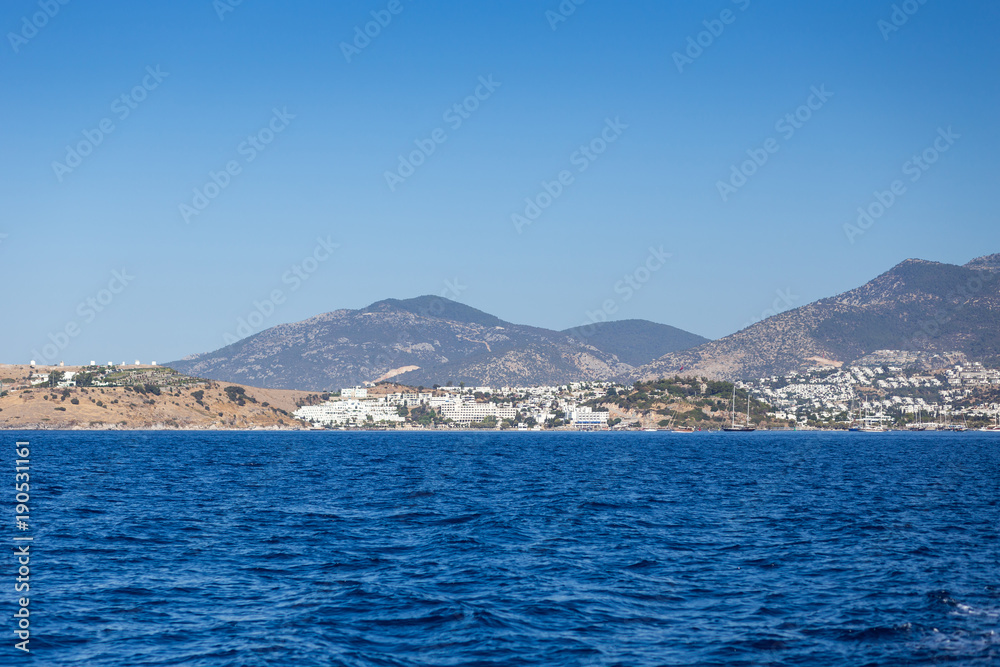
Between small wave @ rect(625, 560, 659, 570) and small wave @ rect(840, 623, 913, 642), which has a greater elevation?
small wave @ rect(625, 560, 659, 570)

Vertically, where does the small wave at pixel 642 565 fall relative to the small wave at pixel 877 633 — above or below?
above

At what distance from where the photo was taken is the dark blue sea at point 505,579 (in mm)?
20547

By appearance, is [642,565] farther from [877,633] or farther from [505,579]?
[877,633]

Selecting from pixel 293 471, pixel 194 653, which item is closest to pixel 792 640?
pixel 194 653

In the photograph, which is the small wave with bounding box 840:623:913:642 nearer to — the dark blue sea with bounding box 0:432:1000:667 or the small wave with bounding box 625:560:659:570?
the dark blue sea with bounding box 0:432:1000:667

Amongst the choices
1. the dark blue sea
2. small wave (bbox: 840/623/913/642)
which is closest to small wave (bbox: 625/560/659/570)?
the dark blue sea

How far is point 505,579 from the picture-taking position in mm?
28266

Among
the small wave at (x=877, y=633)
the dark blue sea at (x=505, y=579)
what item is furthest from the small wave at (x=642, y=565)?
the small wave at (x=877, y=633)

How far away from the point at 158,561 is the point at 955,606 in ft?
83.2

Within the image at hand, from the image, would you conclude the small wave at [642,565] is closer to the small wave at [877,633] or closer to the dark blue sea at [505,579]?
the dark blue sea at [505,579]

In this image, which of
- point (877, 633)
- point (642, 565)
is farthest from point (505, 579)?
point (877, 633)

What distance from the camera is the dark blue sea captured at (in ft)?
67.4

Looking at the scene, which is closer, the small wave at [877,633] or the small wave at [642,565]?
the small wave at [877,633]

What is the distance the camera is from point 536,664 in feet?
A: 63.7
